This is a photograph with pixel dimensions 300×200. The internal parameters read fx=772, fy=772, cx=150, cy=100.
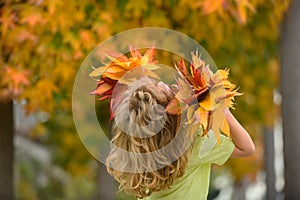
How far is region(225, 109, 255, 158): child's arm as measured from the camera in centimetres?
284

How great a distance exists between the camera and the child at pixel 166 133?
8.79ft

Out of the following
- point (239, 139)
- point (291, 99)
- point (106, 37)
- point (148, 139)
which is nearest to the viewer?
point (148, 139)

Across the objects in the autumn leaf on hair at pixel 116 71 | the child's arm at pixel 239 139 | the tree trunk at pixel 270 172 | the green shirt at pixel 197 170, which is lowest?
the green shirt at pixel 197 170

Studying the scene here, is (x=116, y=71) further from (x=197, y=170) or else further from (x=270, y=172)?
(x=270, y=172)

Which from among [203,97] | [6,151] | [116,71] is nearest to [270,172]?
[6,151]

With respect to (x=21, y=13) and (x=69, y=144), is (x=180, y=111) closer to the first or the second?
(x=21, y=13)

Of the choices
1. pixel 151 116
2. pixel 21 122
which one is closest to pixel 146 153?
pixel 151 116

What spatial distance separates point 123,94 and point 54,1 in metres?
2.67

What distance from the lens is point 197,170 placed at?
2977 mm

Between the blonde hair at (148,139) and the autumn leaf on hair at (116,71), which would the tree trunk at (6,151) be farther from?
the blonde hair at (148,139)

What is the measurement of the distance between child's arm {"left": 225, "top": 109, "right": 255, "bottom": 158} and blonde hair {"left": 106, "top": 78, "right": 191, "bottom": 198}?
7.0 inches

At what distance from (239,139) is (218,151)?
0.32ft

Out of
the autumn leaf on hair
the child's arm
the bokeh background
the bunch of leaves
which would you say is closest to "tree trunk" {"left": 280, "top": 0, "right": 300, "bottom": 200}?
the bokeh background

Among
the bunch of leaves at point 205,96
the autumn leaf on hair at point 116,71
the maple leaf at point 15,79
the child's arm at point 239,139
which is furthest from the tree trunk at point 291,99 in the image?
the bunch of leaves at point 205,96
